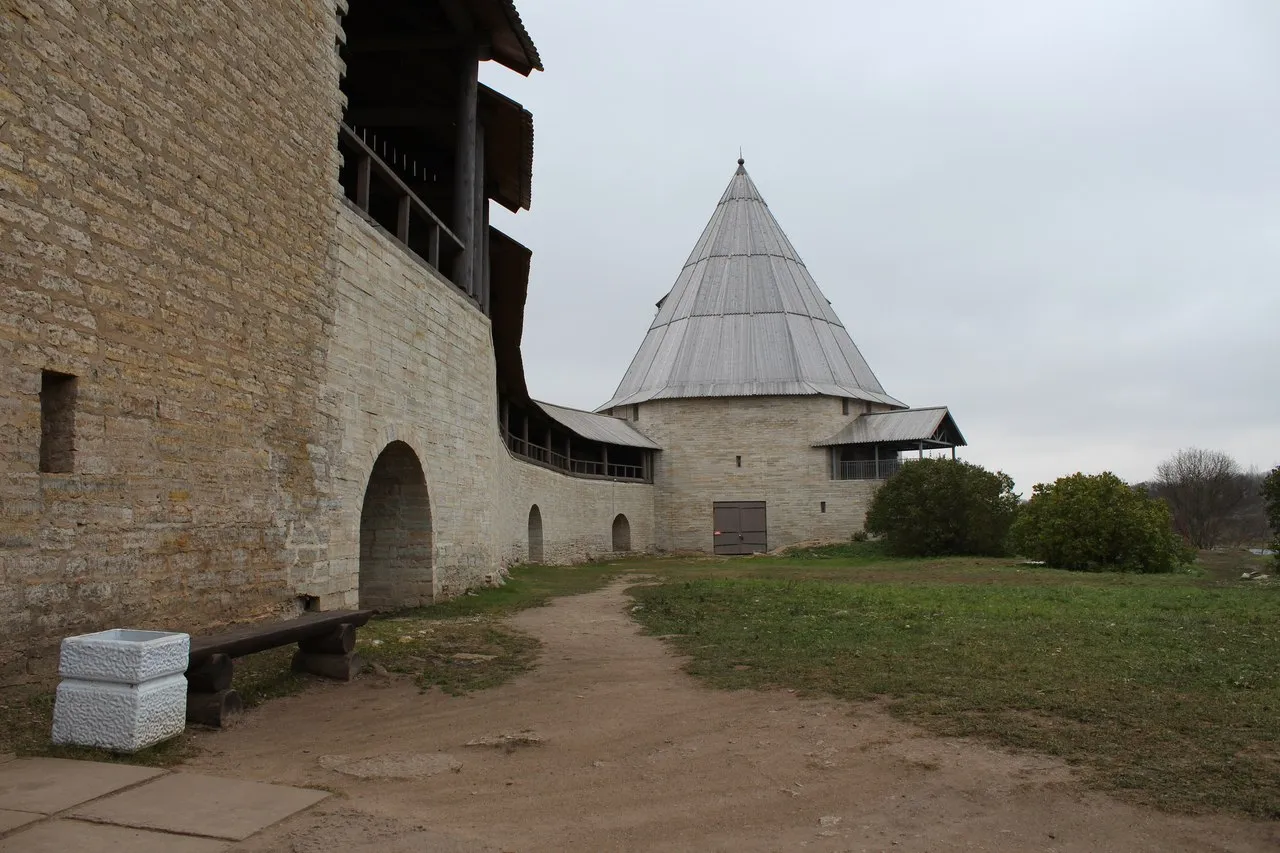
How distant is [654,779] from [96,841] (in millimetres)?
2157

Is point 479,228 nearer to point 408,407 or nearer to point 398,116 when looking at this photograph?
point 398,116

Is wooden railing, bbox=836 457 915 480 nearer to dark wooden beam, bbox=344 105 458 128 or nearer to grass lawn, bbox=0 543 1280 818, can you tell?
grass lawn, bbox=0 543 1280 818

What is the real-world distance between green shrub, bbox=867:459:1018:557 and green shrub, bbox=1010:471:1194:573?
4275 millimetres

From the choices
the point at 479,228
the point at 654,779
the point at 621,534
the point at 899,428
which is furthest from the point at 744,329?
the point at 654,779

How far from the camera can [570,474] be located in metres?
24.9

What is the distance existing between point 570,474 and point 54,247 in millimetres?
20119

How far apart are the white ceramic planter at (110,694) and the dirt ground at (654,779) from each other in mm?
321

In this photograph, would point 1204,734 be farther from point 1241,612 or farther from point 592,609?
point 592,609

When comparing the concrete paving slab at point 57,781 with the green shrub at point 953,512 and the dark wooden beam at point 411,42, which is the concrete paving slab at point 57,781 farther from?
the green shrub at point 953,512

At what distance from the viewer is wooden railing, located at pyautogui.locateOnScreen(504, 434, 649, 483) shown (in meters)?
21.1

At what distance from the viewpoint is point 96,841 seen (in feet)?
9.76

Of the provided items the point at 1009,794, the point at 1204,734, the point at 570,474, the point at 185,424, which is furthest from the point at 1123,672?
the point at 570,474

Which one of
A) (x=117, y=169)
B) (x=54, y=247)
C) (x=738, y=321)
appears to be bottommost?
(x=54, y=247)

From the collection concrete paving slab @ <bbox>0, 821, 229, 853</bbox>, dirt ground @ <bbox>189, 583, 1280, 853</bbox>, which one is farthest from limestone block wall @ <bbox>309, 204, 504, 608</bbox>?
concrete paving slab @ <bbox>0, 821, 229, 853</bbox>
